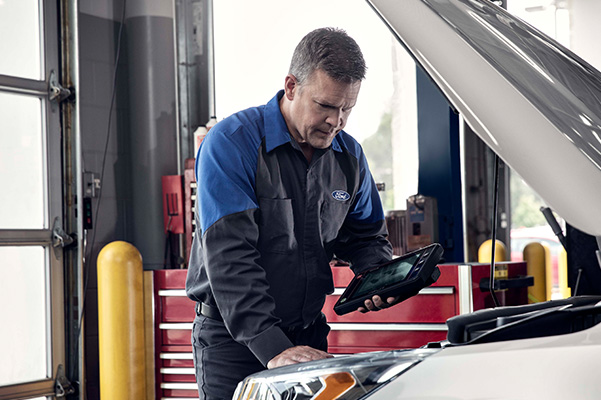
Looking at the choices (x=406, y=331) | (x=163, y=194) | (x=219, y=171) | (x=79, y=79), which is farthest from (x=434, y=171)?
(x=219, y=171)

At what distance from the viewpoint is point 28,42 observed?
13.2ft

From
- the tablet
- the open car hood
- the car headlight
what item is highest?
the open car hood

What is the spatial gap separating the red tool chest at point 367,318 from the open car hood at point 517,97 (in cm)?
239

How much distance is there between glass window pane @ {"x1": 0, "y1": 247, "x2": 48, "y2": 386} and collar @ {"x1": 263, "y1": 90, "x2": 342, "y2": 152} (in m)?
2.79

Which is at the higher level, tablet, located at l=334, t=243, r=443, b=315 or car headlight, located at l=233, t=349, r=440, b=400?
tablet, located at l=334, t=243, r=443, b=315

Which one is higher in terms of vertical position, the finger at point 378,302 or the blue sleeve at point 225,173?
the blue sleeve at point 225,173

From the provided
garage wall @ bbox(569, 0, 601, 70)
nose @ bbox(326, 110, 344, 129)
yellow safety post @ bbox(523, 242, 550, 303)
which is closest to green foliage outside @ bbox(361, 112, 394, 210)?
yellow safety post @ bbox(523, 242, 550, 303)

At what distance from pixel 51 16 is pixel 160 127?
3.17 ft

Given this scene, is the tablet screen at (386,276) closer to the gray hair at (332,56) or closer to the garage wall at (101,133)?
the gray hair at (332,56)

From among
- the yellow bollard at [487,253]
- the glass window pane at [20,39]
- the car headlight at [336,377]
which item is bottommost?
the yellow bollard at [487,253]

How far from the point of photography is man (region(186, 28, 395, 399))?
1387 mm

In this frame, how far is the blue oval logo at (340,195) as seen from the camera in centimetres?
166

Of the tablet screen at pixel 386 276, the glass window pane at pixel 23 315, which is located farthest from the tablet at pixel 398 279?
the glass window pane at pixel 23 315

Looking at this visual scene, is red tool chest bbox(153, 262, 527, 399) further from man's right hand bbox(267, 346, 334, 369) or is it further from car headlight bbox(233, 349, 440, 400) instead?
car headlight bbox(233, 349, 440, 400)
